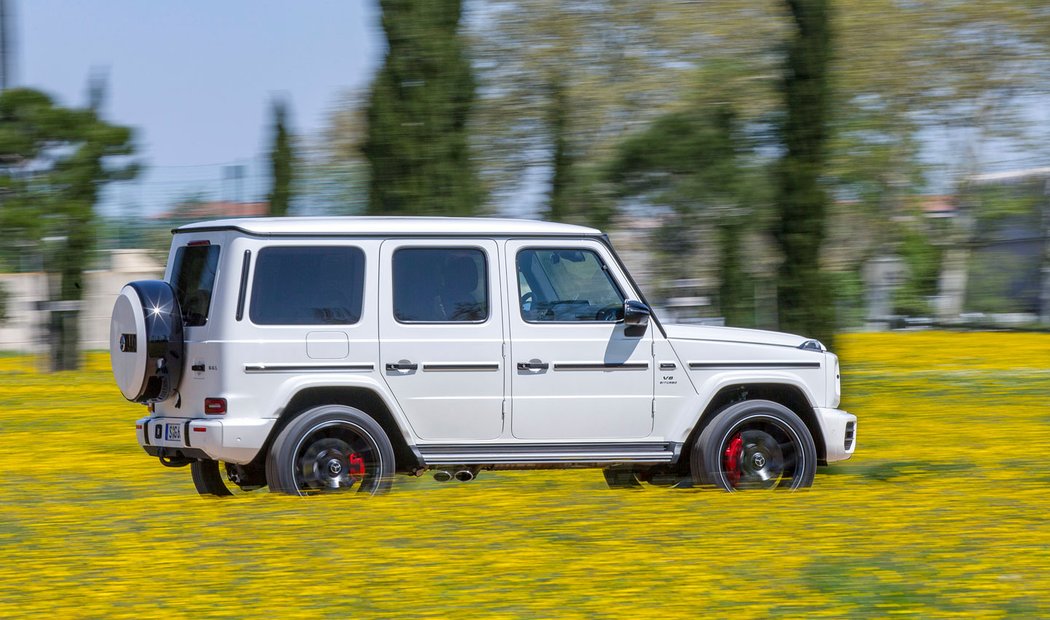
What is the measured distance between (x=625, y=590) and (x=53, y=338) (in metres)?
19.7

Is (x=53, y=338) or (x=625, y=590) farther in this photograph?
(x=53, y=338)

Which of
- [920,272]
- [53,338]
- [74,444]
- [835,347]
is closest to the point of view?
[835,347]

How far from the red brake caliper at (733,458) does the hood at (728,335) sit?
63cm

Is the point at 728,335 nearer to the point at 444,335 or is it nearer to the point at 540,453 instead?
the point at 540,453

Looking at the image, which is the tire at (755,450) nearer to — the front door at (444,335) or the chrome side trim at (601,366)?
the chrome side trim at (601,366)

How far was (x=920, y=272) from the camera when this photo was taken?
3347 centimetres

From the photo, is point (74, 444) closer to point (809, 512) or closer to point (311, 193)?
point (809, 512)

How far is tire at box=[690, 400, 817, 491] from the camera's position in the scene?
9070mm

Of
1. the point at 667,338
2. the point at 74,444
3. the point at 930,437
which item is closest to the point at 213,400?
the point at 667,338

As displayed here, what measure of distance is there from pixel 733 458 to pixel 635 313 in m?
1.15

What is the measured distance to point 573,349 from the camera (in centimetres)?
893

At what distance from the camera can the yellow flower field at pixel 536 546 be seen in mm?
5723

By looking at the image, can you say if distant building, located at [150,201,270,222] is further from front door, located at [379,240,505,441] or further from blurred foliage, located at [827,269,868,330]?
front door, located at [379,240,505,441]

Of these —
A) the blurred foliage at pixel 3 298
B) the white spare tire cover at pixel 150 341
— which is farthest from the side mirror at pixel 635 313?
the blurred foliage at pixel 3 298
